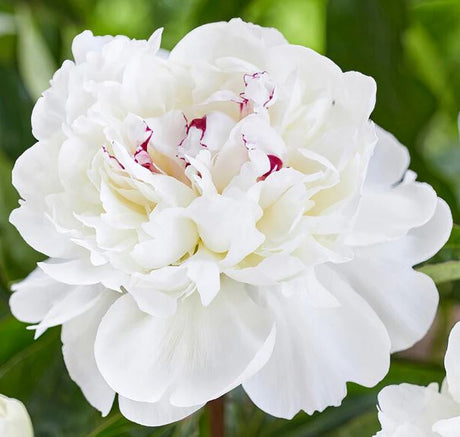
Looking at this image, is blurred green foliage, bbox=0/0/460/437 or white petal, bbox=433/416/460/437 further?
blurred green foliage, bbox=0/0/460/437

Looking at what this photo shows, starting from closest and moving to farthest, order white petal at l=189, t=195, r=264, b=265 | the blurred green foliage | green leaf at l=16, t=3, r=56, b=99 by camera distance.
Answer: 1. white petal at l=189, t=195, r=264, b=265
2. the blurred green foliage
3. green leaf at l=16, t=3, r=56, b=99

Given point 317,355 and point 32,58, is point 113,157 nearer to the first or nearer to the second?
point 317,355

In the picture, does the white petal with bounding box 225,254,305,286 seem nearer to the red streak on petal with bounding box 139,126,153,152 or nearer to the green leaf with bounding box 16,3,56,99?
the red streak on petal with bounding box 139,126,153,152

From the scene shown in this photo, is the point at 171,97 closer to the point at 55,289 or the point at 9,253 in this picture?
the point at 55,289

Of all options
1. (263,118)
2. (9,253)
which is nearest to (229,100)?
(263,118)

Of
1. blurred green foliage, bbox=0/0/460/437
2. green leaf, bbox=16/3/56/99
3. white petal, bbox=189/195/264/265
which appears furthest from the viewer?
green leaf, bbox=16/3/56/99

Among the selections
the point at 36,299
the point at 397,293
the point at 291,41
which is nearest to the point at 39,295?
the point at 36,299

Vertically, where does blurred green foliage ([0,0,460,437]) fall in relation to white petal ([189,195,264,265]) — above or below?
below

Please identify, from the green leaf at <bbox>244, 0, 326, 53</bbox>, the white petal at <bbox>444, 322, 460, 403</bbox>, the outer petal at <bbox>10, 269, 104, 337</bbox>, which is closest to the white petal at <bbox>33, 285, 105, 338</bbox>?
the outer petal at <bbox>10, 269, 104, 337</bbox>

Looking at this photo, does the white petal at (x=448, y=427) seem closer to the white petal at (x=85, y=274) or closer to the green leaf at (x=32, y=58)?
the white petal at (x=85, y=274)
